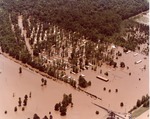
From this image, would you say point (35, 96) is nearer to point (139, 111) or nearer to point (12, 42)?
point (139, 111)

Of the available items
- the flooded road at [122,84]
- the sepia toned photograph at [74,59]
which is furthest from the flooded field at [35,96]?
the flooded road at [122,84]

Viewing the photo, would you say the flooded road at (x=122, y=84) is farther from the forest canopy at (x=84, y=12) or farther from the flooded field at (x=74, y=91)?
the forest canopy at (x=84, y=12)

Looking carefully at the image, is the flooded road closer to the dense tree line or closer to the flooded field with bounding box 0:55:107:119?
the flooded field with bounding box 0:55:107:119

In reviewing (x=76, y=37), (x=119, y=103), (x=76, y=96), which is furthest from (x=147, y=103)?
(x=76, y=37)

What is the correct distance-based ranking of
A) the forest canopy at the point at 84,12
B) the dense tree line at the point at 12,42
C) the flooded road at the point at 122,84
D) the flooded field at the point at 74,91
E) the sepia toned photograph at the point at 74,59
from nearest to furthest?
the flooded field at the point at 74,91 < the sepia toned photograph at the point at 74,59 < the flooded road at the point at 122,84 < the dense tree line at the point at 12,42 < the forest canopy at the point at 84,12

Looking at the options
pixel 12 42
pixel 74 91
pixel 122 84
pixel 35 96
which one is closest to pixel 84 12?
pixel 12 42

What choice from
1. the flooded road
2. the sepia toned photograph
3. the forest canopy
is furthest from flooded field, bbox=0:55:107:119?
the forest canopy

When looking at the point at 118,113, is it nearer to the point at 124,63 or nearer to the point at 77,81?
the point at 77,81

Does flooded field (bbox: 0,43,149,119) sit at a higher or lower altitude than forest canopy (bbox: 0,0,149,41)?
lower
